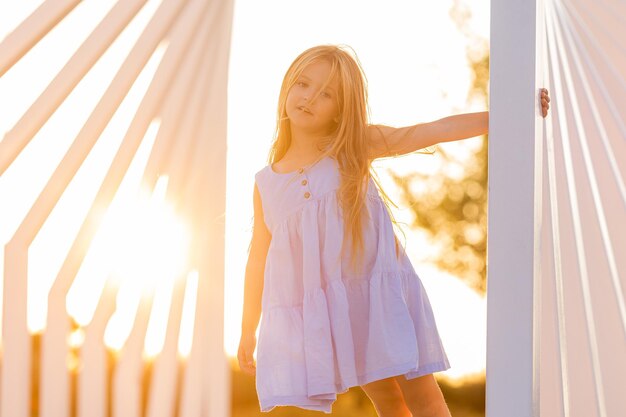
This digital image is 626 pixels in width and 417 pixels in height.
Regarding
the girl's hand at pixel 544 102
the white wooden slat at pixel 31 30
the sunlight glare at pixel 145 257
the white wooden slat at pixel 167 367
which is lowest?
the white wooden slat at pixel 167 367

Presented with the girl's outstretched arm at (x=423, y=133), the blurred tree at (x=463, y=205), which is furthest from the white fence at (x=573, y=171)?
the blurred tree at (x=463, y=205)

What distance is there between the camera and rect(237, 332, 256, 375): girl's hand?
8.01 feet

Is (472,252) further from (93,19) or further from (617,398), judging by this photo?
(93,19)

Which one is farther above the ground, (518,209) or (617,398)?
(518,209)

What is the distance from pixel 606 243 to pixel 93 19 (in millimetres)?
1416

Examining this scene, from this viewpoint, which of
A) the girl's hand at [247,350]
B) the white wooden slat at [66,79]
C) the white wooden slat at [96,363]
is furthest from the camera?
the girl's hand at [247,350]

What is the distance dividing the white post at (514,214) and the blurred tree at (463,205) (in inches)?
→ 230

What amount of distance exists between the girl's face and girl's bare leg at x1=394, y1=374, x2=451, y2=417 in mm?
722

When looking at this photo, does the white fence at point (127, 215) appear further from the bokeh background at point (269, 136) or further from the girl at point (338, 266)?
the girl at point (338, 266)

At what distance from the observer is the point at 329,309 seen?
85.8 inches

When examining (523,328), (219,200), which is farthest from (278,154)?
(523,328)

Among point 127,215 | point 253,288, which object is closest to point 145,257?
point 127,215

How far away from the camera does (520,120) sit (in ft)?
5.32

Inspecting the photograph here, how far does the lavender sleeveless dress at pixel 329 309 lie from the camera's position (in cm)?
213
